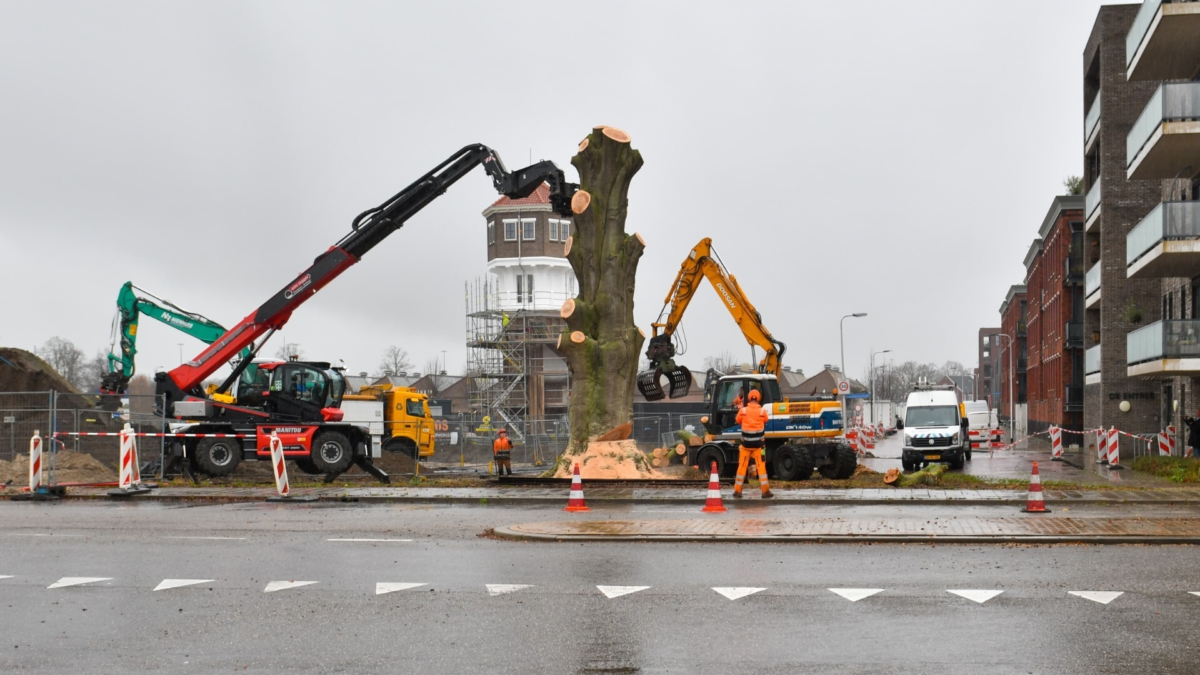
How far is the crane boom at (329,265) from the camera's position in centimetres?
3003

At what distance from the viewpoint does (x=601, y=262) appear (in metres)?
27.6

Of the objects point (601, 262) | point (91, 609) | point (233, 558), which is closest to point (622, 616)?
point (91, 609)

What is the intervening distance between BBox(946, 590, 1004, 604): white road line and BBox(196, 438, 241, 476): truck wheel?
21964 mm

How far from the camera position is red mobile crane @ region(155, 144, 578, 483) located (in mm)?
29031

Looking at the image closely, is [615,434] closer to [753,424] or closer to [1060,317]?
[753,424]

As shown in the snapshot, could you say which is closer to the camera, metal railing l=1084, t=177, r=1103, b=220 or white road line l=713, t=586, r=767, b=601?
white road line l=713, t=586, r=767, b=601

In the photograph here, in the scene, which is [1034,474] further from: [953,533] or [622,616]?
[622,616]

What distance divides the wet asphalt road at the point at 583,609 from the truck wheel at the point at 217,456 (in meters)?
14.0

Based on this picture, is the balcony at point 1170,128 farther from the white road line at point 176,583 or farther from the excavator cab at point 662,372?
the white road line at point 176,583

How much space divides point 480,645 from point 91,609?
3.59m

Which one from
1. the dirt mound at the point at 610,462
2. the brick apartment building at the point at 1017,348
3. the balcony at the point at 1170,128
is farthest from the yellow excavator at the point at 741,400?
the brick apartment building at the point at 1017,348

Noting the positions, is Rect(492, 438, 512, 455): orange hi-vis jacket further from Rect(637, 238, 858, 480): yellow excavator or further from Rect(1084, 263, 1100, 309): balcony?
Rect(1084, 263, 1100, 309): balcony

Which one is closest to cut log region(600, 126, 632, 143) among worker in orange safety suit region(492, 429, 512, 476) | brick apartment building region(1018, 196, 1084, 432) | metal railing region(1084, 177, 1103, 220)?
worker in orange safety suit region(492, 429, 512, 476)

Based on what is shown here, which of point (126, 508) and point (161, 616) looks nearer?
point (161, 616)
